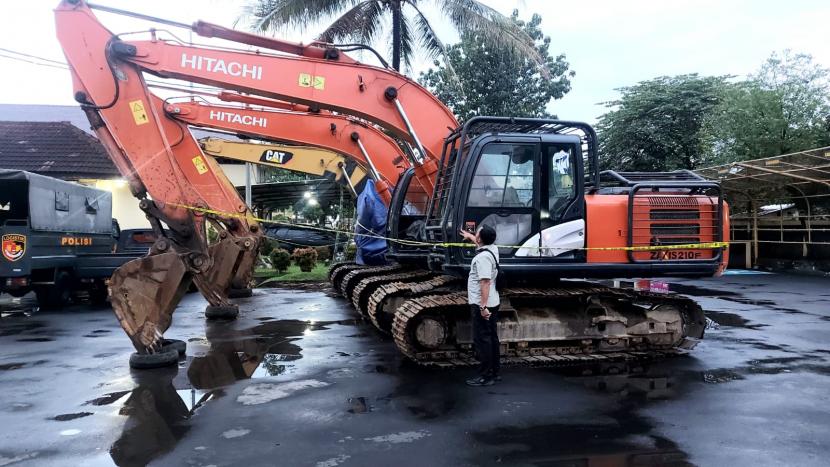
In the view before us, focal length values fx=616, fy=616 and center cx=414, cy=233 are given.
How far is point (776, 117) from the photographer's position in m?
21.9

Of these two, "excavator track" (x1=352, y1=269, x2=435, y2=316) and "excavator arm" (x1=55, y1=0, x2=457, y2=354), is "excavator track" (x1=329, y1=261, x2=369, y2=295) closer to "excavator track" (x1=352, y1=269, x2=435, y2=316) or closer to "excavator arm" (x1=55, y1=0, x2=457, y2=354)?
"excavator track" (x1=352, y1=269, x2=435, y2=316)

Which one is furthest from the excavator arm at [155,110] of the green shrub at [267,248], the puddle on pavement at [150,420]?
the green shrub at [267,248]

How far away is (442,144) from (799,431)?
5.13 meters

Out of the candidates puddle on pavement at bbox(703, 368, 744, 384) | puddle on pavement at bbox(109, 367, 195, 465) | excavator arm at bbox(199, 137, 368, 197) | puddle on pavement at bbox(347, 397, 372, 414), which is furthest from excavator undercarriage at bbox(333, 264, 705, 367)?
excavator arm at bbox(199, 137, 368, 197)

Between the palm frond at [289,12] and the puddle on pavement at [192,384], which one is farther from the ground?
the palm frond at [289,12]

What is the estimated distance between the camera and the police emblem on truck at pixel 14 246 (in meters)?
11.2

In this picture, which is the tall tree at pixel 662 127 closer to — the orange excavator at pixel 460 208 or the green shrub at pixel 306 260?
the green shrub at pixel 306 260

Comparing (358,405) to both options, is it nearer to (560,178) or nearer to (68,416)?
(68,416)

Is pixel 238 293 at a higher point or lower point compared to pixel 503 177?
lower

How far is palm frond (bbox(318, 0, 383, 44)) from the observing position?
15.6 meters

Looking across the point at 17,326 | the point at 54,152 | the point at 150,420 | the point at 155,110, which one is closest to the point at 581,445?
the point at 150,420

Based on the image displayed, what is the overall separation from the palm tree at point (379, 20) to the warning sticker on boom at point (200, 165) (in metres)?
7.05

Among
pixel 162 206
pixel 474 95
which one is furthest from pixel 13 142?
pixel 162 206

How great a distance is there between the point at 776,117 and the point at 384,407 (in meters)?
21.7
